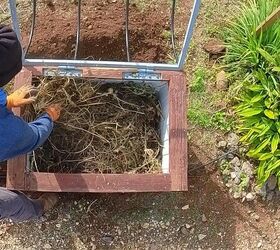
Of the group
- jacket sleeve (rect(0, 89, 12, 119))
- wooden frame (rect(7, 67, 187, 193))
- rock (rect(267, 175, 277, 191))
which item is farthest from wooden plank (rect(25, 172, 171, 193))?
rock (rect(267, 175, 277, 191))

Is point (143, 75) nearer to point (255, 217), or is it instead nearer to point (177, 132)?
point (177, 132)

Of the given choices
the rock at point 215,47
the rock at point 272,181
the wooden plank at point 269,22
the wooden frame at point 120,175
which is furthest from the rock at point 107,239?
the wooden plank at point 269,22

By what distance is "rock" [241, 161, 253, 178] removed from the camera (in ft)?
9.18

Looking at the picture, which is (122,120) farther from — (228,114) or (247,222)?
(247,222)

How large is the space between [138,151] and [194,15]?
2.63ft

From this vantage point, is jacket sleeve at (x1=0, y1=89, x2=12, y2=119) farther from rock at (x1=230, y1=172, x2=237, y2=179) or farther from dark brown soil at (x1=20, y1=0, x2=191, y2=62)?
rock at (x1=230, y1=172, x2=237, y2=179)

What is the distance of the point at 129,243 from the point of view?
2.73 metres

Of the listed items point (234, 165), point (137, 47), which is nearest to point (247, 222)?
point (234, 165)

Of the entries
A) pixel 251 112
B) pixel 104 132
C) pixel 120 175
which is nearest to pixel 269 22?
pixel 251 112

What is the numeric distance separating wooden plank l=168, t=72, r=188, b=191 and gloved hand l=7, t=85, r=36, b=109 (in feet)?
1.77

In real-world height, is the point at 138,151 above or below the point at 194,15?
below

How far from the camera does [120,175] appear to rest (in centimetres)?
221

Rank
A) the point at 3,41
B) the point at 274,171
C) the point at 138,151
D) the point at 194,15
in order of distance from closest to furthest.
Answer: the point at 3,41 < the point at 194,15 < the point at 138,151 < the point at 274,171

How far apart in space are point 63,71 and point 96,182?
0.45 metres
